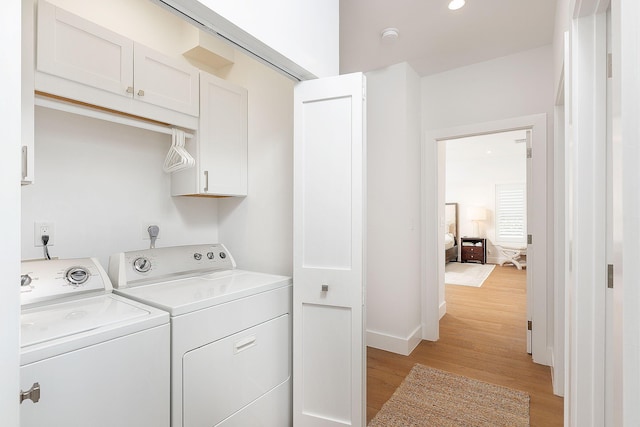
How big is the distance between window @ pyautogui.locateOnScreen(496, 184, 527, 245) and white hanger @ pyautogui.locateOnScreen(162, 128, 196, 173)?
7709mm

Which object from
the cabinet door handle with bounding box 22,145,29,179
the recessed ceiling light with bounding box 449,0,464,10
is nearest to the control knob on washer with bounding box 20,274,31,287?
the cabinet door handle with bounding box 22,145,29,179

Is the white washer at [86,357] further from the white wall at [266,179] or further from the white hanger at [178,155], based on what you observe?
the white wall at [266,179]

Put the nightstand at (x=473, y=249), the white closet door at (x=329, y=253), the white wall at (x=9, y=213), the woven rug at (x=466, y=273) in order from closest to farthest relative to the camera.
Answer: the white wall at (x=9, y=213) < the white closet door at (x=329, y=253) < the woven rug at (x=466, y=273) < the nightstand at (x=473, y=249)

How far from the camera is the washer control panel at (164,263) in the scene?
5.60ft

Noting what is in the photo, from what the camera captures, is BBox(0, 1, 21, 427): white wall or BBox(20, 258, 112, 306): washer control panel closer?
BBox(0, 1, 21, 427): white wall

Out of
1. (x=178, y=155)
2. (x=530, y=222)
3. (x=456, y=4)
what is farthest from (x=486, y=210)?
(x=178, y=155)

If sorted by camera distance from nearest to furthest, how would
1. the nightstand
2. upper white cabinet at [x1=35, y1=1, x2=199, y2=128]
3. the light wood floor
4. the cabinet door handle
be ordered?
the cabinet door handle → upper white cabinet at [x1=35, y1=1, x2=199, y2=128] → the light wood floor → the nightstand

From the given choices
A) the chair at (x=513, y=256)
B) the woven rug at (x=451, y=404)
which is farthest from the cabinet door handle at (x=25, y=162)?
the chair at (x=513, y=256)

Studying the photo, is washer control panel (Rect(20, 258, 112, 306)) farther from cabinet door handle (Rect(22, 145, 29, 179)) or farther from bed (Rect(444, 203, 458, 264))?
bed (Rect(444, 203, 458, 264))

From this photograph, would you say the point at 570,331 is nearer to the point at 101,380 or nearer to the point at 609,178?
the point at 609,178

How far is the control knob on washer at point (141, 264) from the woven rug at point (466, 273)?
4952mm

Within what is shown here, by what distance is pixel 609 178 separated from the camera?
111 cm

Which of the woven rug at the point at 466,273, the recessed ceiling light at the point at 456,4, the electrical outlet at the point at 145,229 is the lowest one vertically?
the woven rug at the point at 466,273

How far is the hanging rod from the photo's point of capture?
57.0 inches
